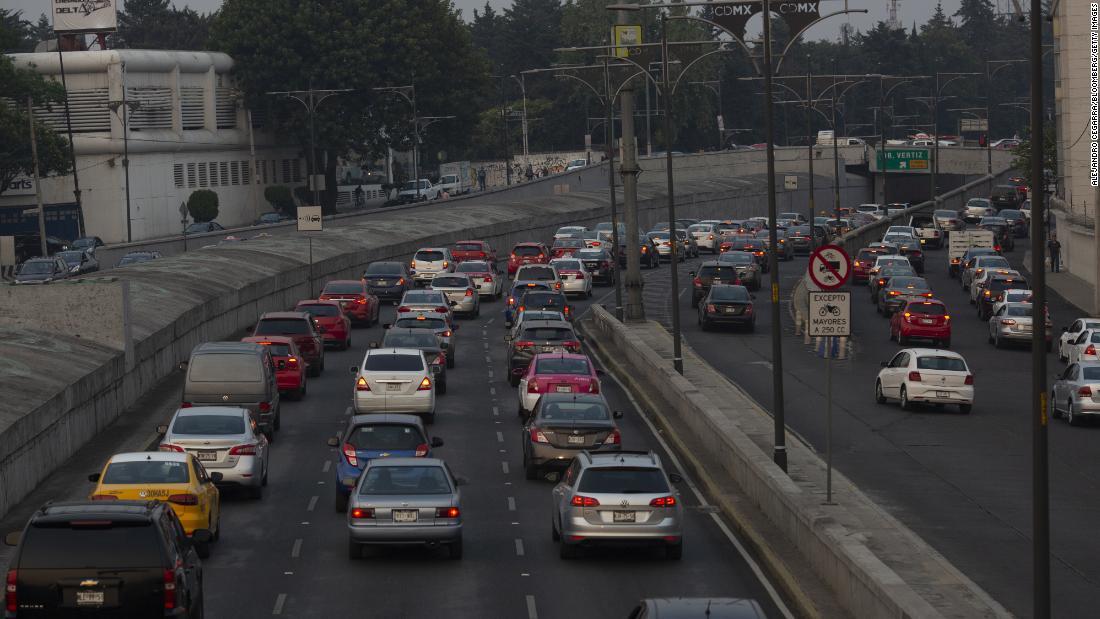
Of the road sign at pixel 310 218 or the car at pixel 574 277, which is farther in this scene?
the car at pixel 574 277

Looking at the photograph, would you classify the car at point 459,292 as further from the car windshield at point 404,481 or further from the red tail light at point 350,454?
the car windshield at point 404,481

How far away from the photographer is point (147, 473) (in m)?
22.7

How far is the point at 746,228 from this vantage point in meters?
100

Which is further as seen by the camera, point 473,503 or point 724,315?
point 724,315

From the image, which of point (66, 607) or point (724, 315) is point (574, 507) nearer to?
point (66, 607)

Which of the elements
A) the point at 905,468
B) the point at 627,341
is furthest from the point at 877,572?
the point at 627,341

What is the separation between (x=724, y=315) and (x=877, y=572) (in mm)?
39767

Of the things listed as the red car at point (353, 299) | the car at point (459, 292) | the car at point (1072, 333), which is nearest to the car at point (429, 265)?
the car at point (459, 292)

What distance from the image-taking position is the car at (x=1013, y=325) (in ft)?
178

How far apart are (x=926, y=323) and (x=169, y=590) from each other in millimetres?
42359

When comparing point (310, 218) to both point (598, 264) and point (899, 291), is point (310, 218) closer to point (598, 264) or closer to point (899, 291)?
point (598, 264)

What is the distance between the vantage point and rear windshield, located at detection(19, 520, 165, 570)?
49.1 ft

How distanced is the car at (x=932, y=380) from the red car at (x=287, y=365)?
14.2m

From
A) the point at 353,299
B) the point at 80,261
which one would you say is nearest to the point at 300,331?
the point at 353,299
